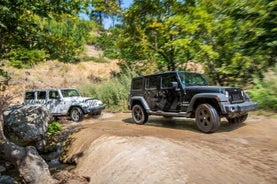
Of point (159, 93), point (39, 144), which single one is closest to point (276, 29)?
point (159, 93)

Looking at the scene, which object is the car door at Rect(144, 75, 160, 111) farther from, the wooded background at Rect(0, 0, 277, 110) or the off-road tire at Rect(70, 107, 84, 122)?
the off-road tire at Rect(70, 107, 84, 122)

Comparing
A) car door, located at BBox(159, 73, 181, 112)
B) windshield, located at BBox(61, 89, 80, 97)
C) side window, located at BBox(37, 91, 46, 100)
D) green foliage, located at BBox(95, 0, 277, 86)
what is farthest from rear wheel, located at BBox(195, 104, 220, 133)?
side window, located at BBox(37, 91, 46, 100)

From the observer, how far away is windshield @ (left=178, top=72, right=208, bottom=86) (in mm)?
8602

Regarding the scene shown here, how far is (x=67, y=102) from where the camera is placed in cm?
1385

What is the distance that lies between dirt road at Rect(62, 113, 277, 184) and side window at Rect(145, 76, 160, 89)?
141 centimetres

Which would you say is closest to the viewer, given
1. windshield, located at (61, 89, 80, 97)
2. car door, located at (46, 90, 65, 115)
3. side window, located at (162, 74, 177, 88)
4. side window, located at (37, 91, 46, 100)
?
Answer: side window, located at (162, 74, 177, 88)

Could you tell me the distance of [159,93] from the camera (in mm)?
9203

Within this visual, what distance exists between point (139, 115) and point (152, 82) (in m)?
1.30

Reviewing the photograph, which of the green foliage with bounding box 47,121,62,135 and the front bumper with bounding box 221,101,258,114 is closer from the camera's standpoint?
the front bumper with bounding box 221,101,258,114

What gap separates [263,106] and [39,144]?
800cm

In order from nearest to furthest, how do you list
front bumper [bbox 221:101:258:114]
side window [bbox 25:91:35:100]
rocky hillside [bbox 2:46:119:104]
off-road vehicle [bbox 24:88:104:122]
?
front bumper [bbox 221:101:258:114], off-road vehicle [bbox 24:88:104:122], side window [bbox 25:91:35:100], rocky hillside [bbox 2:46:119:104]

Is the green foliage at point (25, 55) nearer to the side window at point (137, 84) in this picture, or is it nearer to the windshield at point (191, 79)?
the side window at point (137, 84)

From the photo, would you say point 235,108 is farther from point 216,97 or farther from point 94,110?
point 94,110

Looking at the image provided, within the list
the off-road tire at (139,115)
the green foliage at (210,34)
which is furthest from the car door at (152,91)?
the green foliage at (210,34)
